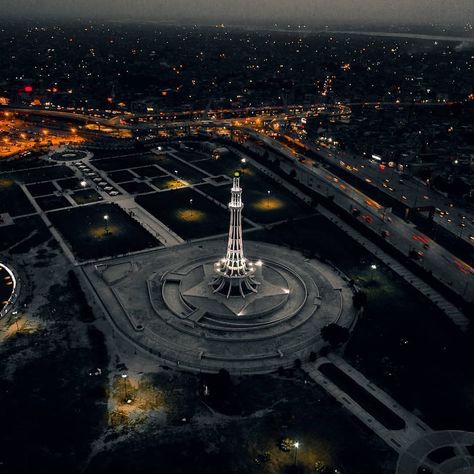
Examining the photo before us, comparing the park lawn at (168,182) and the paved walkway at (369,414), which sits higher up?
the paved walkway at (369,414)

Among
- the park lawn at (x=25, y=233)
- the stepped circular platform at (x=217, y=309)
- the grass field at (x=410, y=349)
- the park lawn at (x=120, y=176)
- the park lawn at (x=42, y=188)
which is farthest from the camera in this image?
the park lawn at (x=120, y=176)

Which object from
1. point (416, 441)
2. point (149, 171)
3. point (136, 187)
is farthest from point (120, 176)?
point (416, 441)

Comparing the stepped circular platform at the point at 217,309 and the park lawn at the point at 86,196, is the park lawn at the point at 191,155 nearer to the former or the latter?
the park lawn at the point at 86,196

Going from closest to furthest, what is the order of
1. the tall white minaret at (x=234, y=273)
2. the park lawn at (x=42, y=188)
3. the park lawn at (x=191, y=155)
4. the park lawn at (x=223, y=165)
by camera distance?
the tall white minaret at (x=234, y=273), the park lawn at (x=42, y=188), the park lawn at (x=223, y=165), the park lawn at (x=191, y=155)

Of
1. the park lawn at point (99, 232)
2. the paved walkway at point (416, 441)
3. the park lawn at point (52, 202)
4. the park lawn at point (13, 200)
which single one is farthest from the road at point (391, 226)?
the park lawn at point (13, 200)

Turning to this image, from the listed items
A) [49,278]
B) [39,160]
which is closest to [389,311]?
[49,278]

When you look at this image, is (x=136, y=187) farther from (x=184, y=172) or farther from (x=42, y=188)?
(x=42, y=188)
